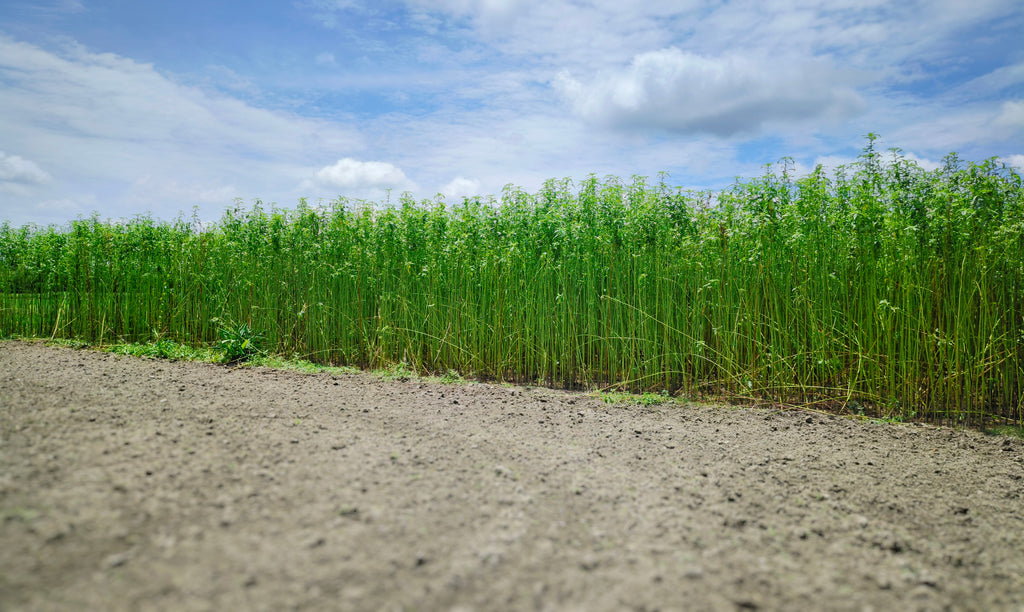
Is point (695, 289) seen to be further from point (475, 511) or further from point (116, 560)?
point (116, 560)

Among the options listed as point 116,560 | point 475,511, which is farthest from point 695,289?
point 116,560

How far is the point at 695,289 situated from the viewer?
5016 millimetres

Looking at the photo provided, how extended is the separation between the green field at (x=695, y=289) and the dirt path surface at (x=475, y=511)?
0.78 meters

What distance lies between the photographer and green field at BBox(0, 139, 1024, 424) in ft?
14.7

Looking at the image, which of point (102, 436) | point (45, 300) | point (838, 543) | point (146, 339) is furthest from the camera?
point (45, 300)

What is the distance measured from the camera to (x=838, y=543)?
2387 millimetres

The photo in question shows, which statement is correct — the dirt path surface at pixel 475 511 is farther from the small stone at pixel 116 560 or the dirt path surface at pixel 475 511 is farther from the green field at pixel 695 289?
the green field at pixel 695 289

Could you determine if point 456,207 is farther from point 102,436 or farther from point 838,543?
point 838,543

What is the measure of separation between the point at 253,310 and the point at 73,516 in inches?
214

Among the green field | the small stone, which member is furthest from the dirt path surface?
the green field

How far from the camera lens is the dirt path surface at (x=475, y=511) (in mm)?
1805

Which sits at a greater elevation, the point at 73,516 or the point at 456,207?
the point at 456,207

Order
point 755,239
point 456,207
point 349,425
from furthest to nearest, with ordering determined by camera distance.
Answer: point 456,207, point 755,239, point 349,425

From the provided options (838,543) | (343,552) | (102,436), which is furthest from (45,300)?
(838,543)
